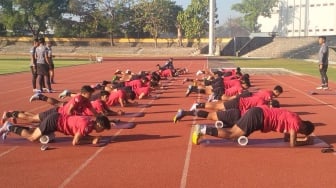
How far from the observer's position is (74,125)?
7.05 metres

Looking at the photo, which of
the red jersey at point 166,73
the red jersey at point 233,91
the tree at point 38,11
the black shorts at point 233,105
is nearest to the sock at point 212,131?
the black shorts at point 233,105

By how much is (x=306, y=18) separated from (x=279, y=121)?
→ 208ft

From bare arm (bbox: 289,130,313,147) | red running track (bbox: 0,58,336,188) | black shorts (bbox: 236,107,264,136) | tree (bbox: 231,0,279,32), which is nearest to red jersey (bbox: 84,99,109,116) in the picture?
red running track (bbox: 0,58,336,188)

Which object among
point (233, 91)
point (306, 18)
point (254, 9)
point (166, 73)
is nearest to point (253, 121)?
point (233, 91)

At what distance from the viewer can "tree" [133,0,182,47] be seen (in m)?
68.8

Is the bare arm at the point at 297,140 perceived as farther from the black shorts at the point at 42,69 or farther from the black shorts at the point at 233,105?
the black shorts at the point at 42,69

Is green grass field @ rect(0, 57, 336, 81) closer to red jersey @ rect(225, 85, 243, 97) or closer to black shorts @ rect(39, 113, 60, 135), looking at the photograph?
red jersey @ rect(225, 85, 243, 97)

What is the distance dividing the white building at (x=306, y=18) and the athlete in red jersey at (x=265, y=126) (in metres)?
60.2


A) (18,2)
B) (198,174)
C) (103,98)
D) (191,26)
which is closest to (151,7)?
(191,26)

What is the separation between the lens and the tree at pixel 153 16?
68.8 meters

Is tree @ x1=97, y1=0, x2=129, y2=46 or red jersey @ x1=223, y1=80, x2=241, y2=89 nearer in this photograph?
red jersey @ x1=223, y1=80, x2=241, y2=89

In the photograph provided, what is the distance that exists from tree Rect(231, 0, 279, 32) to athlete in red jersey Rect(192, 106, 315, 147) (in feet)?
229


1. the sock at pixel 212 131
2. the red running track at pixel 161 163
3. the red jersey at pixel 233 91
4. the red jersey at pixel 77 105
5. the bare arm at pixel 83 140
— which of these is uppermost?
the red jersey at pixel 77 105

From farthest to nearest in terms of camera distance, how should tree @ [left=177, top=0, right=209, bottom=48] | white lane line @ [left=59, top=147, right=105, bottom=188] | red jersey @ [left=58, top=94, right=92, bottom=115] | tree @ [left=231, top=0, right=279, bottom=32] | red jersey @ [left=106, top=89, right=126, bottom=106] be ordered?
tree @ [left=231, top=0, right=279, bottom=32] → tree @ [left=177, top=0, right=209, bottom=48] → red jersey @ [left=106, top=89, right=126, bottom=106] → red jersey @ [left=58, top=94, right=92, bottom=115] → white lane line @ [left=59, top=147, right=105, bottom=188]
